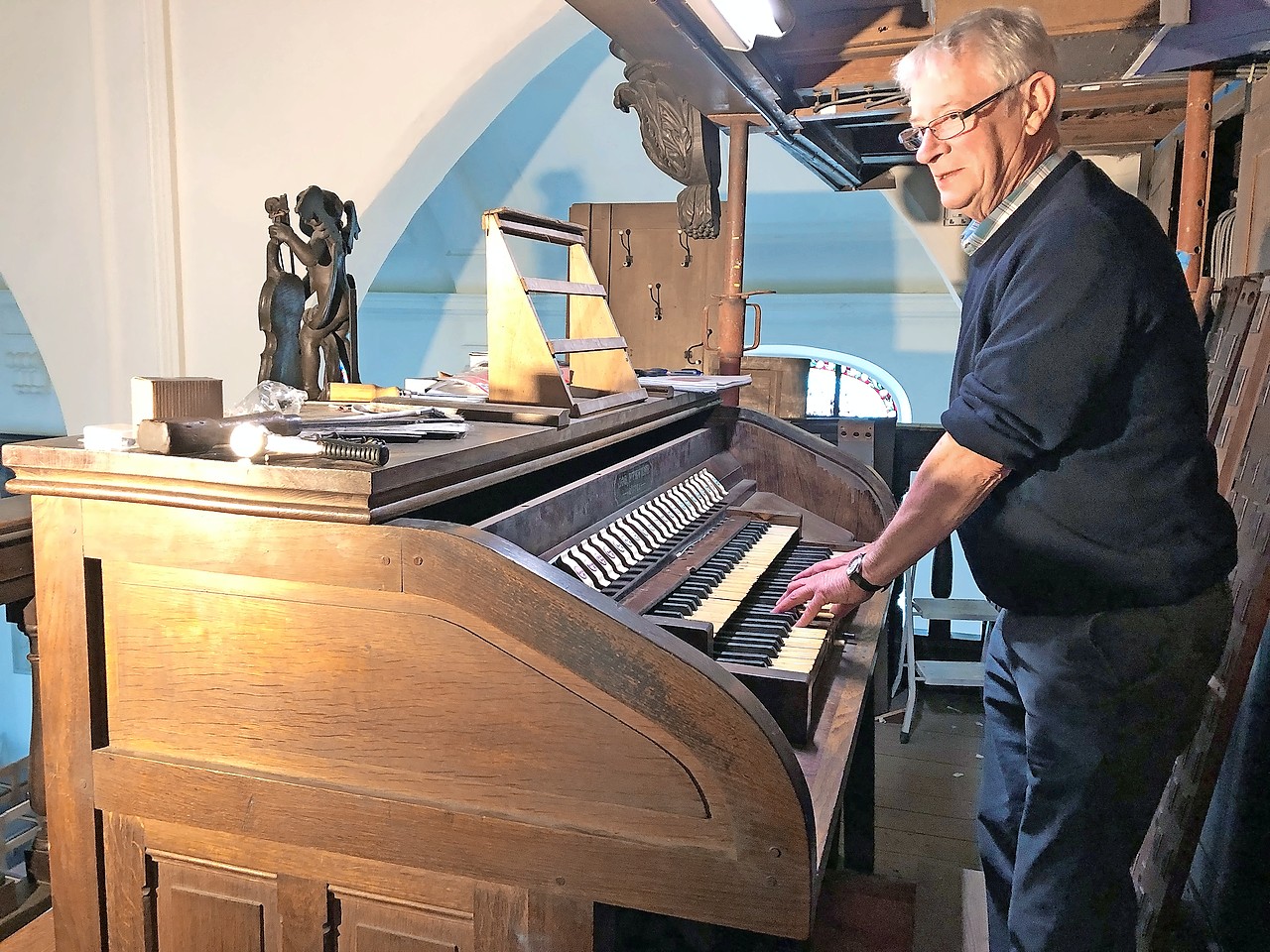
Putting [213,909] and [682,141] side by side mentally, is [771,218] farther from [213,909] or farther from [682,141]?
[213,909]

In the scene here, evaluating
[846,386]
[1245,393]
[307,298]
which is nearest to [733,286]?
[1245,393]

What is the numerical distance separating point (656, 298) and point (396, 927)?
5.97 metres

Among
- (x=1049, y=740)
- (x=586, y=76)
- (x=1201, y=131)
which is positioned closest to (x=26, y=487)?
(x=1049, y=740)

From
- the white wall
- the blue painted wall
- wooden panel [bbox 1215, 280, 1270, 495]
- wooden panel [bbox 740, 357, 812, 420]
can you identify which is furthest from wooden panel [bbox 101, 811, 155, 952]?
the blue painted wall

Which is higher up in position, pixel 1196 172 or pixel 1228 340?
pixel 1196 172

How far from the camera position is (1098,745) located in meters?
1.57

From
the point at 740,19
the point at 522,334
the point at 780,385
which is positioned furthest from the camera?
the point at 780,385

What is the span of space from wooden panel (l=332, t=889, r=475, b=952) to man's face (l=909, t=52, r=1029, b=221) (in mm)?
1413

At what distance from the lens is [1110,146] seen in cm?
520

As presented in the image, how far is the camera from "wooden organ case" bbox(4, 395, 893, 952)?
119 cm

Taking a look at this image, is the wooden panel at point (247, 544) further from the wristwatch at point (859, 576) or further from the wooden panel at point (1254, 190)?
the wooden panel at point (1254, 190)

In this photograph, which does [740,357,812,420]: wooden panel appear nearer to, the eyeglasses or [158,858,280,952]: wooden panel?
the eyeglasses

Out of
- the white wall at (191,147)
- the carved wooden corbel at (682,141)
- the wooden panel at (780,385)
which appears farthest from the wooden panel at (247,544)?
the white wall at (191,147)

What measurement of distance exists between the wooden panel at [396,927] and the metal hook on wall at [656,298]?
19.4ft
